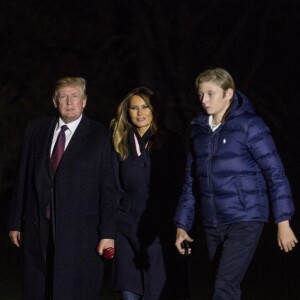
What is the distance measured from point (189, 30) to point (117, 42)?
1.64 meters

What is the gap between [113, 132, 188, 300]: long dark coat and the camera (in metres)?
8.57

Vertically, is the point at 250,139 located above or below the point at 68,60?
below

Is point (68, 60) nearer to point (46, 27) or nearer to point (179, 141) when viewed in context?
point (46, 27)

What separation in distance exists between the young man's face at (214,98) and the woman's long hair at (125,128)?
1236 millimetres

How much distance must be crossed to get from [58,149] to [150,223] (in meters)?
1.08

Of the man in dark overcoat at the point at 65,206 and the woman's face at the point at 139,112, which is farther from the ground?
the woman's face at the point at 139,112

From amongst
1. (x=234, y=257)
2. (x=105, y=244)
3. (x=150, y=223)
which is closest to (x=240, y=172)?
(x=234, y=257)

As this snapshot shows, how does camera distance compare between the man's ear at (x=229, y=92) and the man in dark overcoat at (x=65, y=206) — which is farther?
the man in dark overcoat at (x=65, y=206)

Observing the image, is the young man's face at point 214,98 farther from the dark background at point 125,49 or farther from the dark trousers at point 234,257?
the dark background at point 125,49

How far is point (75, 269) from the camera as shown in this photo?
26.6 ft

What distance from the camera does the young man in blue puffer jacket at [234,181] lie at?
281 inches

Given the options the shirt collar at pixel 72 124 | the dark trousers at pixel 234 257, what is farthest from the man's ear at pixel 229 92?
the shirt collar at pixel 72 124

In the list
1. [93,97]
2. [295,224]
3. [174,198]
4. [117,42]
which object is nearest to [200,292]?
[174,198]

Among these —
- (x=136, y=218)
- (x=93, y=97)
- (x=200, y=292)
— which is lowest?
(x=200, y=292)
